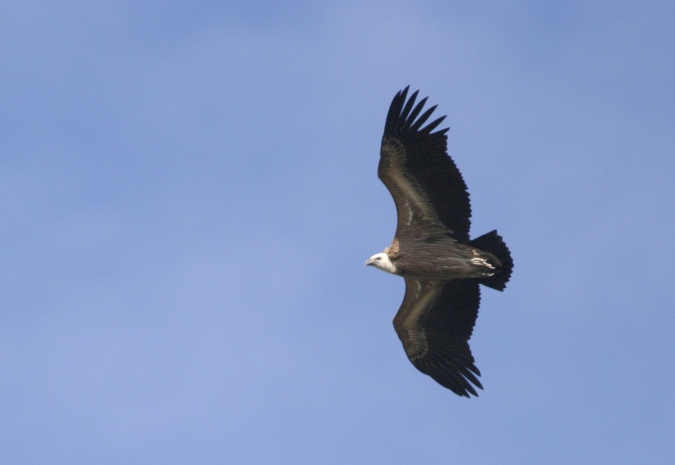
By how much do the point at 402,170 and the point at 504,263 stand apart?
2.49 meters

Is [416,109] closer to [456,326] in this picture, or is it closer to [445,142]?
[445,142]

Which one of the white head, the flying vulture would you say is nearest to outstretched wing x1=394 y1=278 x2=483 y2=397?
the flying vulture

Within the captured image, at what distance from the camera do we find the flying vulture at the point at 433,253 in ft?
70.7

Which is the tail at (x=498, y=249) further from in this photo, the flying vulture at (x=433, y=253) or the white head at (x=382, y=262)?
the white head at (x=382, y=262)

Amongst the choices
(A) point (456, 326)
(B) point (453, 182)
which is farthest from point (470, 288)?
(B) point (453, 182)

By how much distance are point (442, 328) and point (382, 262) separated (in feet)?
5.89

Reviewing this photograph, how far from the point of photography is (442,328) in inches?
914

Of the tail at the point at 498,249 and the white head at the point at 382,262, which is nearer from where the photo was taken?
the tail at the point at 498,249

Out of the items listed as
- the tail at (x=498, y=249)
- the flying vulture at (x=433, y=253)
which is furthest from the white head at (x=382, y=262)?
the tail at (x=498, y=249)

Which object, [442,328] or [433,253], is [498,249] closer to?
[433,253]

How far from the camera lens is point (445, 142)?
2142cm

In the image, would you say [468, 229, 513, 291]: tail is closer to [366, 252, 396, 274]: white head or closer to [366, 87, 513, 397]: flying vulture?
[366, 87, 513, 397]: flying vulture

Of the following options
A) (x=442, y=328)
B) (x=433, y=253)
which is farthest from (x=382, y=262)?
(x=442, y=328)

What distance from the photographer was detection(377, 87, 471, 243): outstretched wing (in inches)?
845
